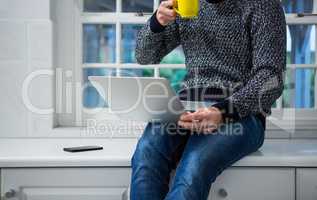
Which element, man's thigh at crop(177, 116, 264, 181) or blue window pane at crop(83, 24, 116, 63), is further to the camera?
blue window pane at crop(83, 24, 116, 63)

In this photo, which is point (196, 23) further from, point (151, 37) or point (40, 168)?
point (40, 168)

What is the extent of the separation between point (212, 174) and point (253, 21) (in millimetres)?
577

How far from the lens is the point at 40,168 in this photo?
1.73m

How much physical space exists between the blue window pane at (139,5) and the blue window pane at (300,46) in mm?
721

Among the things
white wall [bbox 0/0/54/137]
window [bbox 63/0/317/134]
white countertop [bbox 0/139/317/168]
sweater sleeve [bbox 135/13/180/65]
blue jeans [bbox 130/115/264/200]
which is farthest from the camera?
window [bbox 63/0/317/134]

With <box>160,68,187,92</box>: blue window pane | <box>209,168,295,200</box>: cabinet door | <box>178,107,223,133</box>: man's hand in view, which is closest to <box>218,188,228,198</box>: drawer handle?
<box>209,168,295,200</box>: cabinet door

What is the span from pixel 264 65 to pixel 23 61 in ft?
3.86

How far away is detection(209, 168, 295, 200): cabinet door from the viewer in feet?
5.59

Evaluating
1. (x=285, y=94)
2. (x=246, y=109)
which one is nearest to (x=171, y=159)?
(x=246, y=109)

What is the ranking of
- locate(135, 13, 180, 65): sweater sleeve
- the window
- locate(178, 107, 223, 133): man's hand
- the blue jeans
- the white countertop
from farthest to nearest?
1. the window
2. locate(135, 13, 180, 65): sweater sleeve
3. the white countertop
4. locate(178, 107, 223, 133): man's hand
5. the blue jeans

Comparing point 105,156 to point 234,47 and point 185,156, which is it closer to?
point 185,156

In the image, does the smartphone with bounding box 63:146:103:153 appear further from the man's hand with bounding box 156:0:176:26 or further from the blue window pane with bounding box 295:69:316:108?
the blue window pane with bounding box 295:69:316:108

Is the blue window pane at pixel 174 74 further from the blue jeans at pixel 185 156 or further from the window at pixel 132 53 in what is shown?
the blue jeans at pixel 185 156

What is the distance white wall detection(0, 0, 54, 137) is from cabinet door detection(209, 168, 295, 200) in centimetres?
96
